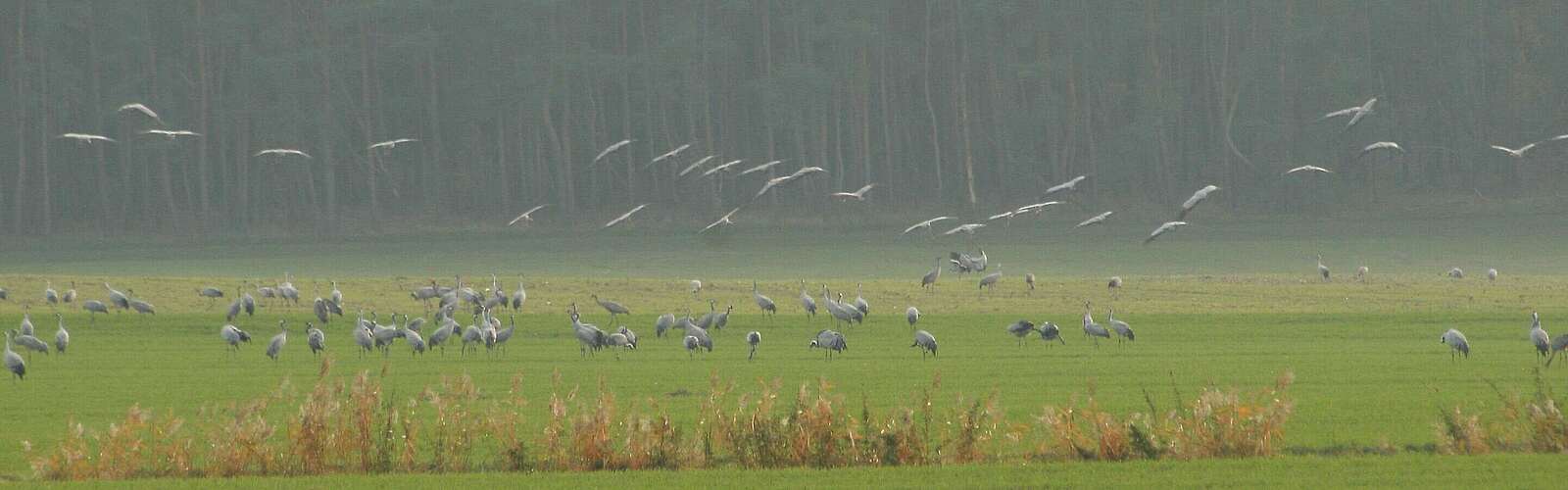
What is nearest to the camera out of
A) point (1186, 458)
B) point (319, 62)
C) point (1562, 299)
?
point (1186, 458)

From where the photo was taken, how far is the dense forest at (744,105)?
9650 centimetres

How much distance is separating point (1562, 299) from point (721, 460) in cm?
3601

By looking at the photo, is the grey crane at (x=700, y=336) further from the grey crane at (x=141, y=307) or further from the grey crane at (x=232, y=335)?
the grey crane at (x=141, y=307)

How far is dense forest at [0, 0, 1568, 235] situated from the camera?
96500 millimetres

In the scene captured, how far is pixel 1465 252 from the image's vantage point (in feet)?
242

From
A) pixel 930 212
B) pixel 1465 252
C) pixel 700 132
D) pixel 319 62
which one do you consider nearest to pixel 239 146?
pixel 319 62

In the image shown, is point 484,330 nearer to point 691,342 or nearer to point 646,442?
point 691,342

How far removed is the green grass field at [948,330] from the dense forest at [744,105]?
13.0 metres

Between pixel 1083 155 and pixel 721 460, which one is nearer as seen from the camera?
pixel 721 460

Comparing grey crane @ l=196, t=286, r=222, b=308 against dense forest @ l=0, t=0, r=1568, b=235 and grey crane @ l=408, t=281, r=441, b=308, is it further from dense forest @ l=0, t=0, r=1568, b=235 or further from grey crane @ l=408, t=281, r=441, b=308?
dense forest @ l=0, t=0, r=1568, b=235

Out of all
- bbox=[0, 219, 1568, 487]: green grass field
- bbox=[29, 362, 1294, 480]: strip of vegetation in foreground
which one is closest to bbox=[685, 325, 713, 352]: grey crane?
bbox=[0, 219, 1568, 487]: green grass field

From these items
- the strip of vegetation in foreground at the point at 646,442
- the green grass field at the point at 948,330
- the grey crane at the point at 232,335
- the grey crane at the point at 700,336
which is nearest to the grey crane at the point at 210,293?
the green grass field at the point at 948,330

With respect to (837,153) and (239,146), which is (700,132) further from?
(239,146)

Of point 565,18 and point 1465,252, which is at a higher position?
point 565,18
